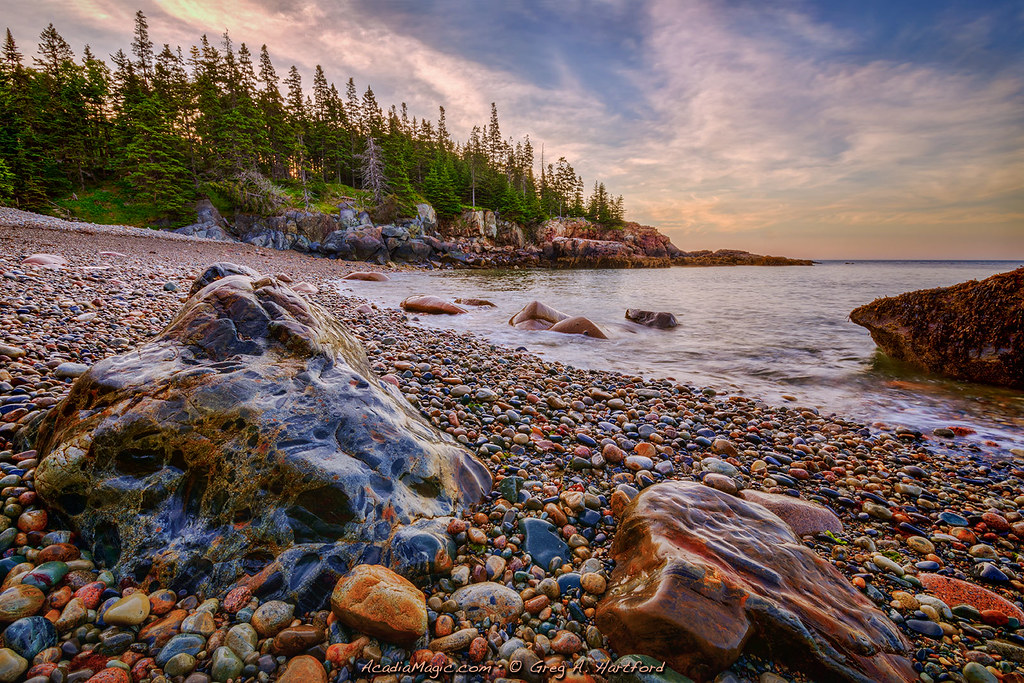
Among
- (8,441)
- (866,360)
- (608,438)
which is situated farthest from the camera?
(866,360)

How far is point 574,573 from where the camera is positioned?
1977mm

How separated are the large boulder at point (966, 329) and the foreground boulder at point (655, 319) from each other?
4.67 m

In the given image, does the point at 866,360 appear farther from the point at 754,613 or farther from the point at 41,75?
the point at 41,75

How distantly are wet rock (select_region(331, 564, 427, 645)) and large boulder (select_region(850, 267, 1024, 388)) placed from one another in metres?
8.82

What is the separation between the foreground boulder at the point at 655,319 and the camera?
36.3ft

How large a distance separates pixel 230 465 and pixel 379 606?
104 cm

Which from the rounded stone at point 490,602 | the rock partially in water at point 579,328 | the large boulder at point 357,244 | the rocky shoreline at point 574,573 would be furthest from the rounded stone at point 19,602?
the large boulder at point 357,244

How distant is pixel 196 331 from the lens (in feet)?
8.00

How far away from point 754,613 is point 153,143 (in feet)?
161

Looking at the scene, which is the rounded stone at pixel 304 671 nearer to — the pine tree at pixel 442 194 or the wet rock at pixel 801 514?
the wet rock at pixel 801 514

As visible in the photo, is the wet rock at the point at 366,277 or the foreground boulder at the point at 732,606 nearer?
the foreground boulder at the point at 732,606

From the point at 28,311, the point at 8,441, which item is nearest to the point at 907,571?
the point at 8,441

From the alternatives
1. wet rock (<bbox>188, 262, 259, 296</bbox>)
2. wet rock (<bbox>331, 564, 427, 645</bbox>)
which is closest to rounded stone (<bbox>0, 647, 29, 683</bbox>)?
wet rock (<bbox>331, 564, 427, 645</bbox>)

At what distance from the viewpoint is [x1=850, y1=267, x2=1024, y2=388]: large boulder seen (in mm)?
5605
